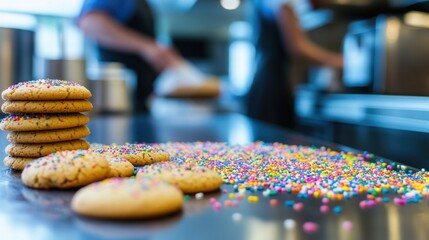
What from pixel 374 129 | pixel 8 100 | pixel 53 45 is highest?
pixel 53 45

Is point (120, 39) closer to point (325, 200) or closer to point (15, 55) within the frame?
point (15, 55)

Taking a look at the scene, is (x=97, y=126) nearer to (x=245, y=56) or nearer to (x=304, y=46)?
(x=304, y=46)

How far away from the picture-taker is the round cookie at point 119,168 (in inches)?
29.6

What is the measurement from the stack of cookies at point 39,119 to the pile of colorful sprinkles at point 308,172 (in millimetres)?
262

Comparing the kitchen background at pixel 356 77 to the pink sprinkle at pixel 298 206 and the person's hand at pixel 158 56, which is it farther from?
the pink sprinkle at pixel 298 206

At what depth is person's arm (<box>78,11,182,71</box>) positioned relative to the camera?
8.84 feet

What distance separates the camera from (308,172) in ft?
2.85

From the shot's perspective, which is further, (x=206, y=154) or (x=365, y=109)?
(x=365, y=109)

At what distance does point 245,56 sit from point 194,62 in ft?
4.25

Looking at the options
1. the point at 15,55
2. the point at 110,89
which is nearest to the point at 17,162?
the point at 15,55

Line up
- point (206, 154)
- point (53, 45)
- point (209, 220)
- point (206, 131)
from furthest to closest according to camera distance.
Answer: point (53, 45)
point (206, 131)
point (206, 154)
point (209, 220)

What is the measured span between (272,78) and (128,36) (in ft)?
3.20

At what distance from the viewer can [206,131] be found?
1772 millimetres

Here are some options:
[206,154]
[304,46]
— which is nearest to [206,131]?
[206,154]
